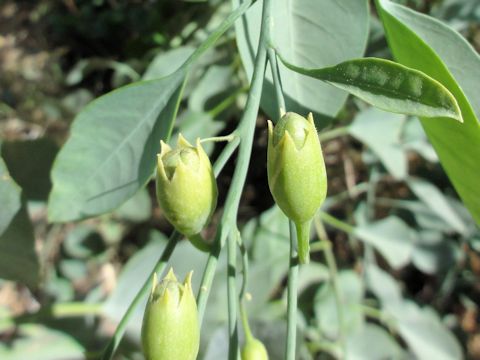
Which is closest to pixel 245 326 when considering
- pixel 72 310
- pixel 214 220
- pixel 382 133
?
pixel 72 310

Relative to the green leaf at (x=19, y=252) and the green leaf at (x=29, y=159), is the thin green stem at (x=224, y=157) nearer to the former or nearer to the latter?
the green leaf at (x=19, y=252)

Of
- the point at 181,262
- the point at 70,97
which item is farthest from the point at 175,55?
the point at 70,97

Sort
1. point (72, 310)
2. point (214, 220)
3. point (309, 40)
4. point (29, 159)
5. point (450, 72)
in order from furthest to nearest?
point (214, 220) → point (72, 310) → point (29, 159) → point (309, 40) → point (450, 72)

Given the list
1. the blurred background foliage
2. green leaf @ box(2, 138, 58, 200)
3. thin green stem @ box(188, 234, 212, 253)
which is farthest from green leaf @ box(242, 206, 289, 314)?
thin green stem @ box(188, 234, 212, 253)

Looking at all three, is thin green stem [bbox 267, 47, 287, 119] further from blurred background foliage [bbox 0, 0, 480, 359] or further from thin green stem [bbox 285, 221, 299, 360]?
blurred background foliage [bbox 0, 0, 480, 359]

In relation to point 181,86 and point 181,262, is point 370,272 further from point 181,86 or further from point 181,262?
point 181,86

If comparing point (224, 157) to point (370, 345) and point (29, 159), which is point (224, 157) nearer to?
point (29, 159)

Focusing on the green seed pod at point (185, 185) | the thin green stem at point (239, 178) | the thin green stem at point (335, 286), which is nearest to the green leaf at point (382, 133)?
the thin green stem at point (335, 286)
